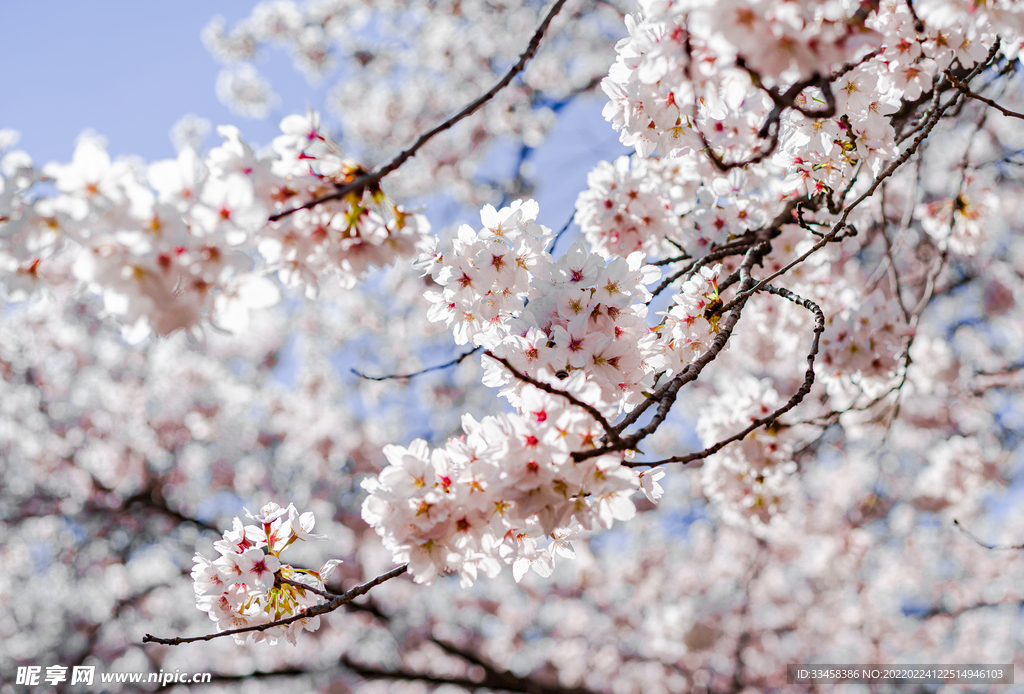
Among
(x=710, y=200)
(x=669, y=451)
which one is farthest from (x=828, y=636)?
(x=710, y=200)

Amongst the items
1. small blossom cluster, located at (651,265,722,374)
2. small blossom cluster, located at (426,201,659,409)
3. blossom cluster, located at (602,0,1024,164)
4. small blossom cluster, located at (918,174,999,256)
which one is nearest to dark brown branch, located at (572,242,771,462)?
small blossom cluster, located at (426,201,659,409)

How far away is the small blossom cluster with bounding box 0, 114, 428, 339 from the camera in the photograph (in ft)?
3.52

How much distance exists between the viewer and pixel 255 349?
40.6 ft

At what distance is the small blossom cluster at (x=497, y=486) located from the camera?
1.29m

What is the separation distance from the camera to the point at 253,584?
1.71 m

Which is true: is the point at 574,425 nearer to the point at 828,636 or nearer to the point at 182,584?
the point at 182,584

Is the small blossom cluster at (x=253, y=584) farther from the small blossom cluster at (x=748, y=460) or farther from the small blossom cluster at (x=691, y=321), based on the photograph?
the small blossom cluster at (x=748, y=460)

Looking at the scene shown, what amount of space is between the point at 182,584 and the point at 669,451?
8.03m

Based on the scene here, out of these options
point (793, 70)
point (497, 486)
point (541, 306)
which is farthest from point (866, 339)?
point (497, 486)

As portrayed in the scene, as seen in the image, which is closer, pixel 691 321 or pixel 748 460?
pixel 691 321

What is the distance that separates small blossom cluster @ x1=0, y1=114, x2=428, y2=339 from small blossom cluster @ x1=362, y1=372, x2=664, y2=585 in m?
0.49

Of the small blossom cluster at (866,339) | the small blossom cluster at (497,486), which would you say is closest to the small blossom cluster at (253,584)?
the small blossom cluster at (497,486)

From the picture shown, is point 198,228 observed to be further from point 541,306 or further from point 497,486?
point 541,306

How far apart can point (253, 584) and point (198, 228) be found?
1150mm
